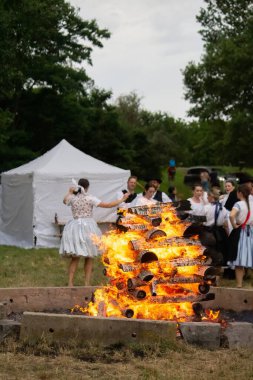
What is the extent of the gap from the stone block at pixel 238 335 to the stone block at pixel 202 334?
3.4 inches

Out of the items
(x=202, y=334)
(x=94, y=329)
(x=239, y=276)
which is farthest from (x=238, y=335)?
(x=239, y=276)

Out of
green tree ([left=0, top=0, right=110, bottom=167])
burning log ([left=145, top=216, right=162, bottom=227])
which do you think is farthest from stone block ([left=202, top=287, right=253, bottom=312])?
green tree ([left=0, top=0, right=110, bottom=167])

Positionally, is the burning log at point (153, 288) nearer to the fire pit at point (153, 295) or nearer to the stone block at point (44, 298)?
the fire pit at point (153, 295)

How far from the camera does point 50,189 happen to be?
1992 cm

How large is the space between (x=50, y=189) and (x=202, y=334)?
1289 cm

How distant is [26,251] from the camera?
1881cm

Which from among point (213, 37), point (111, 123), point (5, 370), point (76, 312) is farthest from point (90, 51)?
point (5, 370)

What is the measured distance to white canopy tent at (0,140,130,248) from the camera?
19859mm

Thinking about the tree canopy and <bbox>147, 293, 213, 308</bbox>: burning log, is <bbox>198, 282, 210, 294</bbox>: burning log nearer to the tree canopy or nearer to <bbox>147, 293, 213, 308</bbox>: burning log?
<bbox>147, 293, 213, 308</bbox>: burning log

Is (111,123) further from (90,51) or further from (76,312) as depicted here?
(76,312)

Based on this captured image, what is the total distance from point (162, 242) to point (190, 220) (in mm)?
638

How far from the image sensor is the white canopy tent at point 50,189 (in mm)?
19859

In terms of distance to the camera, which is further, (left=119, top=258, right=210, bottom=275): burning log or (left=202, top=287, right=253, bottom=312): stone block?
(left=202, top=287, right=253, bottom=312): stone block

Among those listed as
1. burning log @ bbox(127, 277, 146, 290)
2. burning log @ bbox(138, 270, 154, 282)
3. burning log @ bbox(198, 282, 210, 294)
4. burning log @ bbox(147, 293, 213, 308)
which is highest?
burning log @ bbox(138, 270, 154, 282)
